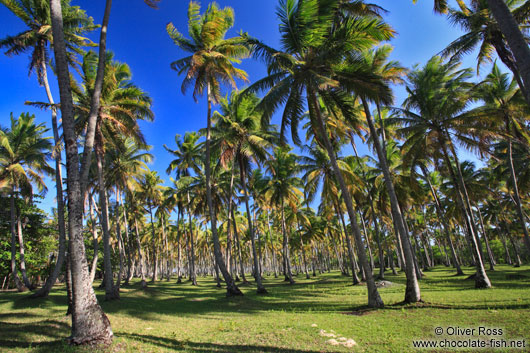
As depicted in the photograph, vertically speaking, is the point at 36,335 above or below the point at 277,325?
above

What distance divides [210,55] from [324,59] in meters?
7.62

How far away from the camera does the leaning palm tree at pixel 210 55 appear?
1579cm

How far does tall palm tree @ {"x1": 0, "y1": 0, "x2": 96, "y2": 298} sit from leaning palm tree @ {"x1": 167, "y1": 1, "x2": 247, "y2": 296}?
16.2ft

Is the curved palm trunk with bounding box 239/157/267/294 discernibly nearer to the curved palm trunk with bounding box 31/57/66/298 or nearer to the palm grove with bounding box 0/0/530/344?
the palm grove with bounding box 0/0/530/344

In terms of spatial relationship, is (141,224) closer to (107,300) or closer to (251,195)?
(251,195)

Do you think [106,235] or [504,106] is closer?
[106,235]

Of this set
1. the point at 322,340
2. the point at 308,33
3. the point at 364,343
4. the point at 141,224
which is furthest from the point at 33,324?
the point at 141,224

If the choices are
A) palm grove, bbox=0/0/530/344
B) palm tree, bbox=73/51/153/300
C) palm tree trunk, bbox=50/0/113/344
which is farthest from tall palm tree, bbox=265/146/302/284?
palm tree trunk, bbox=50/0/113/344

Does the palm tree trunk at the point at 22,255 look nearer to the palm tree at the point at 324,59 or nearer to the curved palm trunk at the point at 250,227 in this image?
the curved palm trunk at the point at 250,227

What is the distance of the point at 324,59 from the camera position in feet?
37.8

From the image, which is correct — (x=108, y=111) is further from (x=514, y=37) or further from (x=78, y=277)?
(x=514, y=37)

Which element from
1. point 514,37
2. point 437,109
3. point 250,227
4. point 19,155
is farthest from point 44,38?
point 437,109

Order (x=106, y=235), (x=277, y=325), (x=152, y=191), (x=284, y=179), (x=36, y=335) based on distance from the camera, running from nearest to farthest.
Result: (x=36, y=335) < (x=277, y=325) < (x=106, y=235) < (x=284, y=179) < (x=152, y=191)

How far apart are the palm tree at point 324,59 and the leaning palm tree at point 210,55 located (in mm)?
4944
